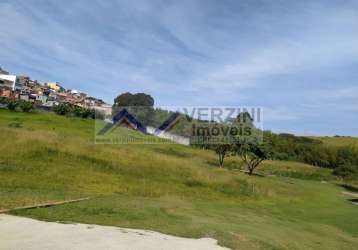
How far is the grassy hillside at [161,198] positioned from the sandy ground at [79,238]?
952 millimetres

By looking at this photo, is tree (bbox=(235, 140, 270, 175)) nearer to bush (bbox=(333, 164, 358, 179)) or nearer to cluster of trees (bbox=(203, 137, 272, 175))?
cluster of trees (bbox=(203, 137, 272, 175))

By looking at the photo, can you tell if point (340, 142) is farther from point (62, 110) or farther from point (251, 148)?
point (62, 110)

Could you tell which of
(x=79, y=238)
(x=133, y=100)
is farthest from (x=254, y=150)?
(x=133, y=100)

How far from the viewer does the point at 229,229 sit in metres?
13.3

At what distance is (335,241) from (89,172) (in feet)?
51.7

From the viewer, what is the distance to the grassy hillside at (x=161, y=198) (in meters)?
13.2

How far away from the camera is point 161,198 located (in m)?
21.1

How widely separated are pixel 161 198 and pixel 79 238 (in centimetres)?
1164

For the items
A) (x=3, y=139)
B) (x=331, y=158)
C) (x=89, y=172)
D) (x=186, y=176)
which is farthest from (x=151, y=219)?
(x=331, y=158)

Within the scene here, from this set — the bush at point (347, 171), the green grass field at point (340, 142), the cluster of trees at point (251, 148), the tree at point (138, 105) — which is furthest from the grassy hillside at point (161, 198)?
the green grass field at point (340, 142)

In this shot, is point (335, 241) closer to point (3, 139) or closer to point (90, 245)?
point (90, 245)

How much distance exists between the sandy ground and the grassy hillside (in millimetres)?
952

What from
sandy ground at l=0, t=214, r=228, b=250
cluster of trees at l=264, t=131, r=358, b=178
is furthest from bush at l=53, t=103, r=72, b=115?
sandy ground at l=0, t=214, r=228, b=250

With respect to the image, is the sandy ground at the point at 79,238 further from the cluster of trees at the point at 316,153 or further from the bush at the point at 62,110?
the bush at the point at 62,110
